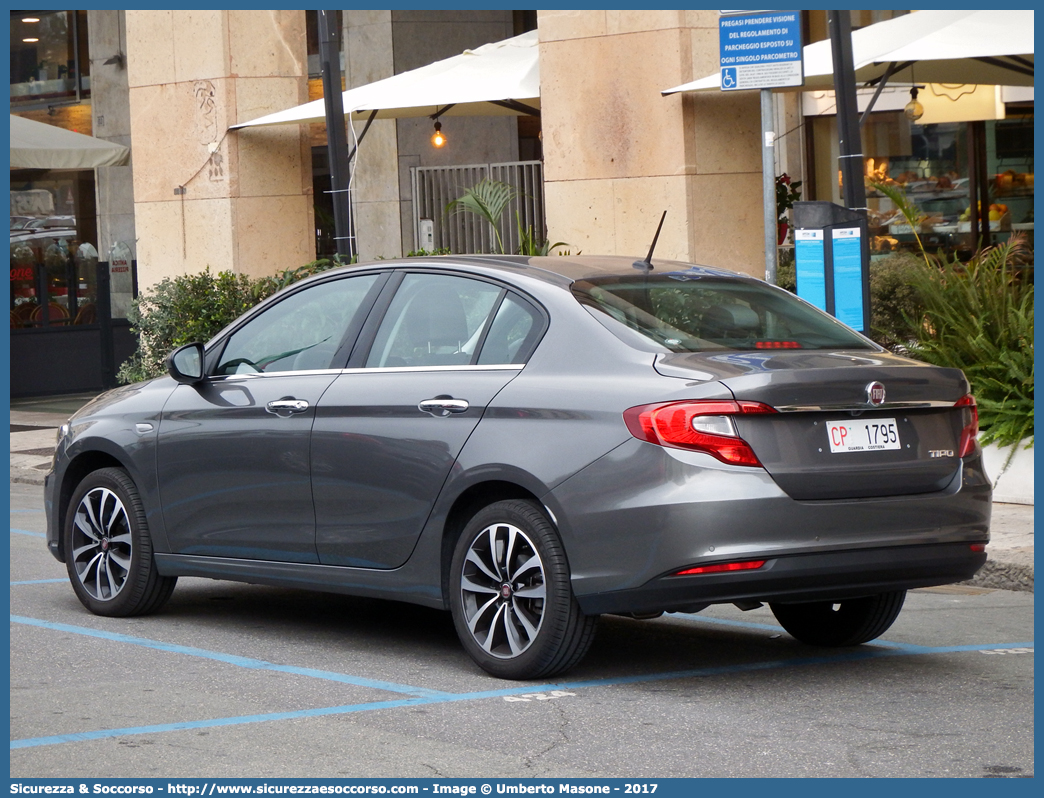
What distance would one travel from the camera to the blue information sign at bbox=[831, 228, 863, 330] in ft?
33.8

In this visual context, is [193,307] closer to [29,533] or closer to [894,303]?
[29,533]

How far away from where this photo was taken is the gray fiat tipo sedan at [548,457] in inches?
225

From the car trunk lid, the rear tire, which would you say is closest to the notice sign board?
the rear tire

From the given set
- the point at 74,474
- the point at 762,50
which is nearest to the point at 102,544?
the point at 74,474

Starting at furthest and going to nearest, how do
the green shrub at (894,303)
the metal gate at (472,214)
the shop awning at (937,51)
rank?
the metal gate at (472,214) → the green shrub at (894,303) → the shop awning at (937,51)

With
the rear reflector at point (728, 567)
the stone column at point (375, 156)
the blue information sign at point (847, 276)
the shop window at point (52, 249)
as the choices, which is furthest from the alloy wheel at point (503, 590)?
the shop window at point (52, 249)

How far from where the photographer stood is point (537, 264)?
6.86 metres

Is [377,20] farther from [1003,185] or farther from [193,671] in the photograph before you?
[193,671]

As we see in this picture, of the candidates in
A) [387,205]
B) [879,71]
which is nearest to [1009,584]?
[879,71]

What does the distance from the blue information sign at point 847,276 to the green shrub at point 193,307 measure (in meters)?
6.34

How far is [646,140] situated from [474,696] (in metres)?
8.69

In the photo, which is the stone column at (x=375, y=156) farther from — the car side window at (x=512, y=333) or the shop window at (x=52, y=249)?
the car side window at (x=512, y=333)

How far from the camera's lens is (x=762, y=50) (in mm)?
10109

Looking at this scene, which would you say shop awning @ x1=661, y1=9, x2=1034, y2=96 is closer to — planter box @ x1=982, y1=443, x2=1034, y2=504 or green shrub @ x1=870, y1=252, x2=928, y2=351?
green shrub @ x1=870, y1=252, x2=928, y2=351
